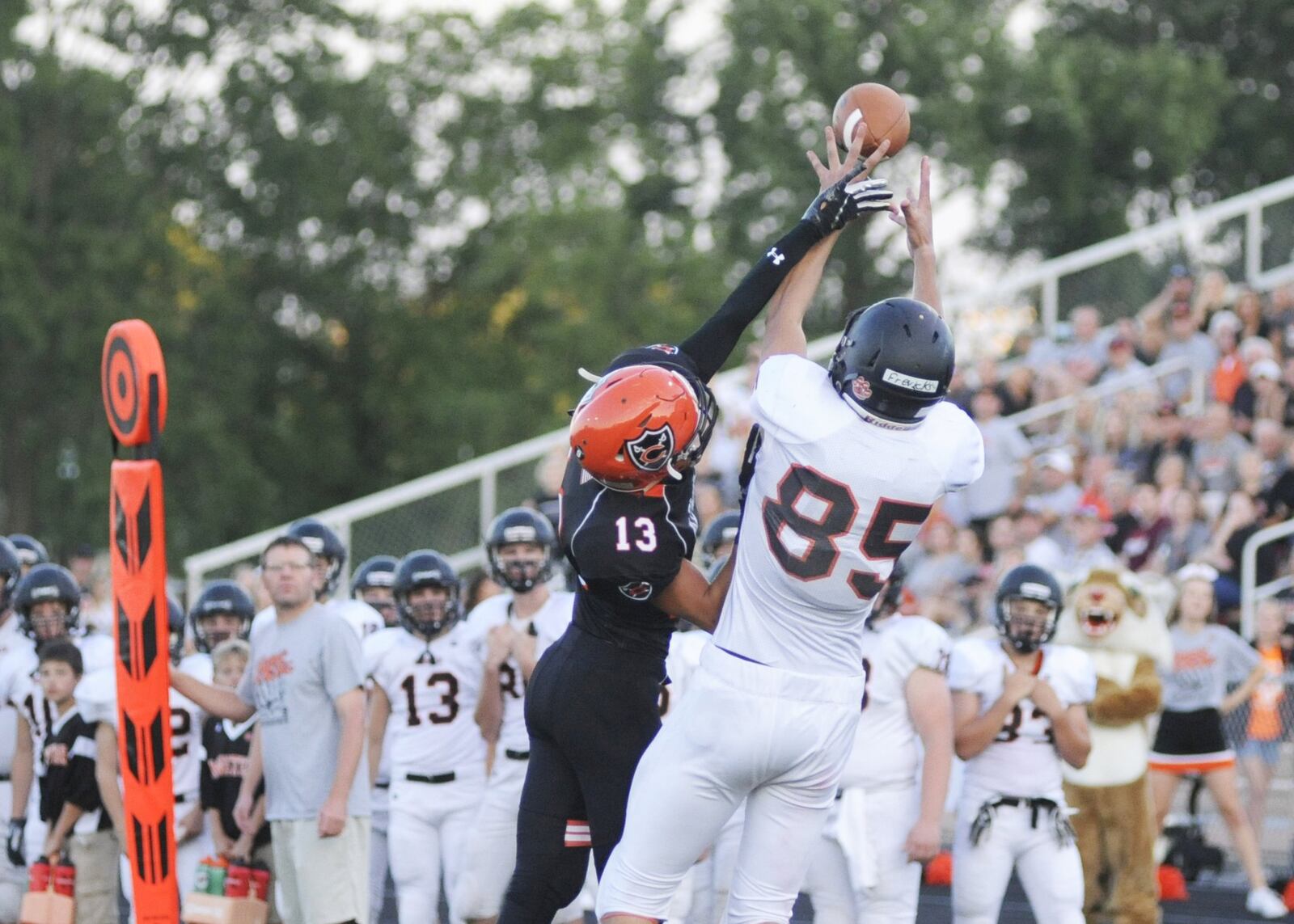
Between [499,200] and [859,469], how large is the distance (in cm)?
2770

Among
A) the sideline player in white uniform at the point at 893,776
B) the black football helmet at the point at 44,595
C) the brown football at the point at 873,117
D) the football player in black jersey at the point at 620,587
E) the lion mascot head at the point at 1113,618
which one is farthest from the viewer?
the lion mascot head at the point at 1113,618

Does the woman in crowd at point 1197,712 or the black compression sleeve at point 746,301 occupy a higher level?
the black compression sleeve at point 746,301

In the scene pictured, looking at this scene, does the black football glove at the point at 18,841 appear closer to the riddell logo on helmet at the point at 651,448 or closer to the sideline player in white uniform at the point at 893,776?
the sideline player in white uniform at the point at 893,776

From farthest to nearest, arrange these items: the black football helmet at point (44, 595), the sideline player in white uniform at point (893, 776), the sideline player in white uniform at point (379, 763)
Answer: the sideline player in white uniform at point (379, 763)
the black football helmet at point (44, 595)
the sideline player in white uniform at point (893, 776)

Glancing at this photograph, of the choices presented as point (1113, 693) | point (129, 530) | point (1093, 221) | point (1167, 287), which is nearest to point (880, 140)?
point (129, 530)

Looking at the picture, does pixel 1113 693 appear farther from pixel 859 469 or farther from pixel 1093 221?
pixel 1093 221

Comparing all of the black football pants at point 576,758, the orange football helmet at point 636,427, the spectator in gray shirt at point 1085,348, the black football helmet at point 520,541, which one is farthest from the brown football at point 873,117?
the spectator in gray shirt at point 1085,348

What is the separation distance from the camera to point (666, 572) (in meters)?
5.18

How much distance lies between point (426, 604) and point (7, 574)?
1.99 meters

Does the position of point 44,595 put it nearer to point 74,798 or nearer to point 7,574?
point 7,574

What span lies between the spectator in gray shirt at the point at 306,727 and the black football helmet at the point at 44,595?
49.2 inches

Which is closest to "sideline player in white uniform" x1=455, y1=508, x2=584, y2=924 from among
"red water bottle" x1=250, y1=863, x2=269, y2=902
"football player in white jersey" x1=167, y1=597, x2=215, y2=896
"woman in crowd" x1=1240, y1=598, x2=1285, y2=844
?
"red water bottle" x1=250, y1=863, x2=269, y2=902

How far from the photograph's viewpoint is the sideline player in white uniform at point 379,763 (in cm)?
856

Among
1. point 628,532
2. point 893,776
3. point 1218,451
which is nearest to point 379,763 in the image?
point 893,776
